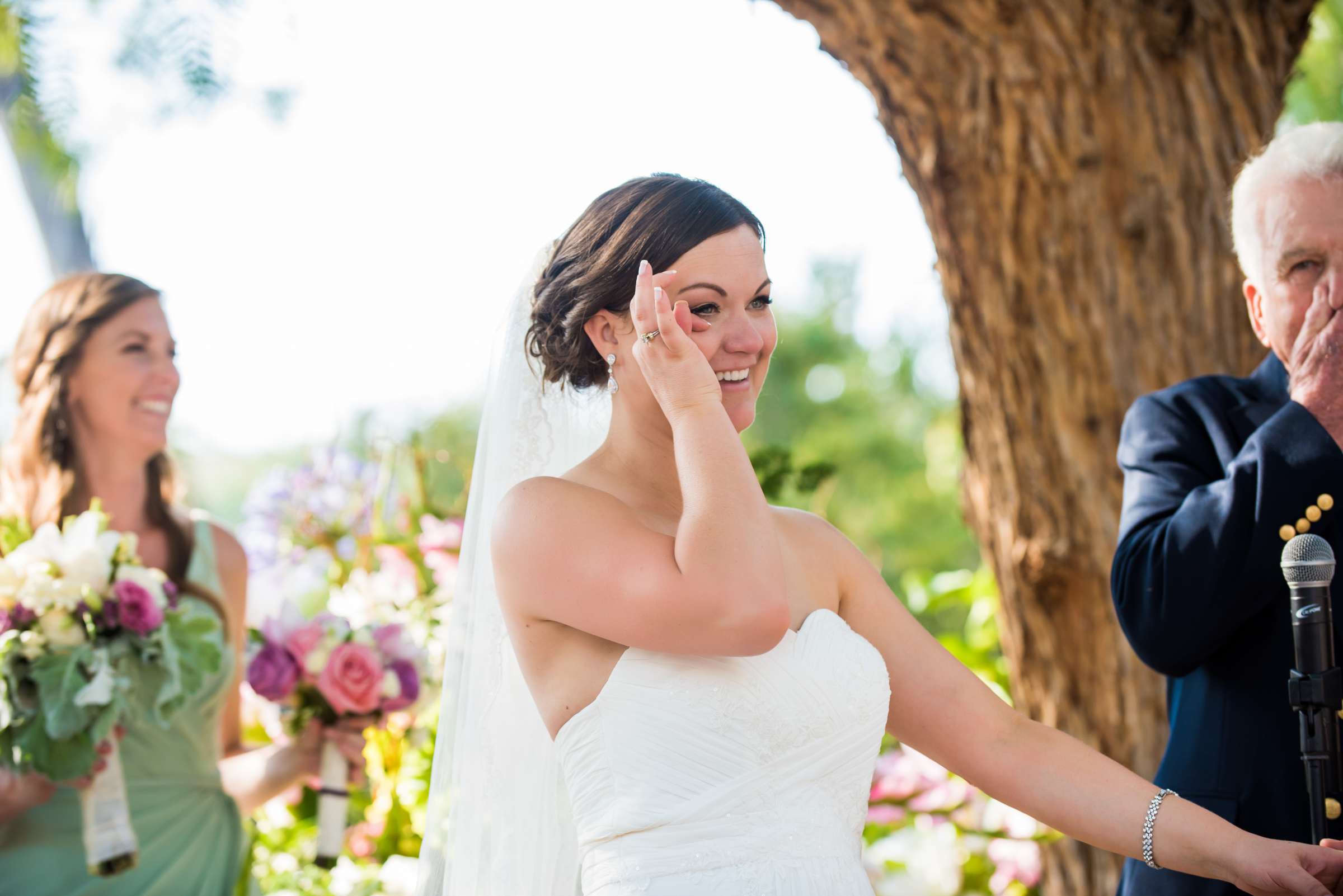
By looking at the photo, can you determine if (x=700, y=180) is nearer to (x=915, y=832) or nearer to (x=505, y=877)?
(x=505, y=877)

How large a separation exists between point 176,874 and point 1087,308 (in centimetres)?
313

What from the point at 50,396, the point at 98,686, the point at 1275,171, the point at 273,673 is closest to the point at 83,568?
the point at 98,686

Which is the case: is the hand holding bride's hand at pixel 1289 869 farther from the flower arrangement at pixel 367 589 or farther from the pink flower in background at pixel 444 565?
the pink flower in background at pixel 444 565

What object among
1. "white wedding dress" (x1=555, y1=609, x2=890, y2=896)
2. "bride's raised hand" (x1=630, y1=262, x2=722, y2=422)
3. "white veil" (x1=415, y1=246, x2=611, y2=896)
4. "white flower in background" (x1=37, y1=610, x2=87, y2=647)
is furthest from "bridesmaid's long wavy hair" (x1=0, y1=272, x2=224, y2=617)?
"bride's raised hand" (x1=630, y1=262, x2=722, y2=422)

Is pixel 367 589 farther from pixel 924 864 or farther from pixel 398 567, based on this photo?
pixel 924 864

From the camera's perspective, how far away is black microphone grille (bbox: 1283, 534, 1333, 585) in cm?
191

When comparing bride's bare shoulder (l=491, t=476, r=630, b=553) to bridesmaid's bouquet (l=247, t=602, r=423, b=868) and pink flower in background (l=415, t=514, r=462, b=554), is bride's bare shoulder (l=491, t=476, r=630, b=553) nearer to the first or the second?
bridesmaid's bouquet (l=247, t=602, r=423, b=868)

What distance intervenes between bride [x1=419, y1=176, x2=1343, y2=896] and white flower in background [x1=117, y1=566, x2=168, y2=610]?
3.09 feet

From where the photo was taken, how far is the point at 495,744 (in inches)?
96.3

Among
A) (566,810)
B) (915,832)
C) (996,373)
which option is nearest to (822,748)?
(566,810)

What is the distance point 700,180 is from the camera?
244cm

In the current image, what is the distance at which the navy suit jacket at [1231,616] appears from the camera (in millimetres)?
2193

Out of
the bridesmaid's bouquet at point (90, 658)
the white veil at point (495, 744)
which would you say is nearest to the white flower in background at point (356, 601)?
the bridesmaid's bouquet at point (90, 658)

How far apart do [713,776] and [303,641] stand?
177cm
